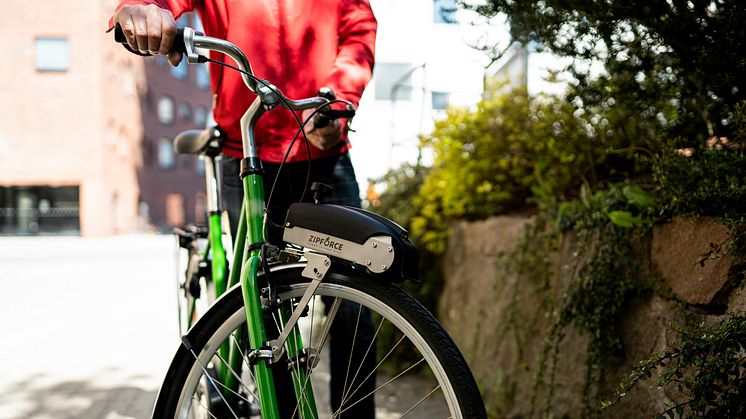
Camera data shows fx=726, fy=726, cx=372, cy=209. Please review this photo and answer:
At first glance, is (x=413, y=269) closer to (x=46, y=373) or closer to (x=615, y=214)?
(x=615, y=214)

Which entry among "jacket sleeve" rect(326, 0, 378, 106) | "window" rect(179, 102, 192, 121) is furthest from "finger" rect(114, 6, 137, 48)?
"window" rect(179, 102, 192, 121)

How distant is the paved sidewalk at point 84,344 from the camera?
13.1 ft

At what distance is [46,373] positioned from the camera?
4.73 m

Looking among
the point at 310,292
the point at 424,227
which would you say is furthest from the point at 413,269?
the point at 424,227

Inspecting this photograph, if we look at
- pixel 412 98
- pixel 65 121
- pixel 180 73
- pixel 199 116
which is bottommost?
pixel 412 98

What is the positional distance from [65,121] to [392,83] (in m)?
28.5

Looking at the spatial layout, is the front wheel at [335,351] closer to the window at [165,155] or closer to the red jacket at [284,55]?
the red jacket at [284,55]

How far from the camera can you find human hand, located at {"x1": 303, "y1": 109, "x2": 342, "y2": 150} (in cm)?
214

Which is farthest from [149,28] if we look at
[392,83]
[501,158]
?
[392,83]

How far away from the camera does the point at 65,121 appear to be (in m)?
32.9

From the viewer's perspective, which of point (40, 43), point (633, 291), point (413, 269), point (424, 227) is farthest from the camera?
point (40, 43)

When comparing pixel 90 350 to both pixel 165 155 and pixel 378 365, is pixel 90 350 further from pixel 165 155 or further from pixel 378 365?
pixel 165 155

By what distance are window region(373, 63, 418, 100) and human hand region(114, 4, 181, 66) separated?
5.43m

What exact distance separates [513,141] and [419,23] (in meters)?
9.39
